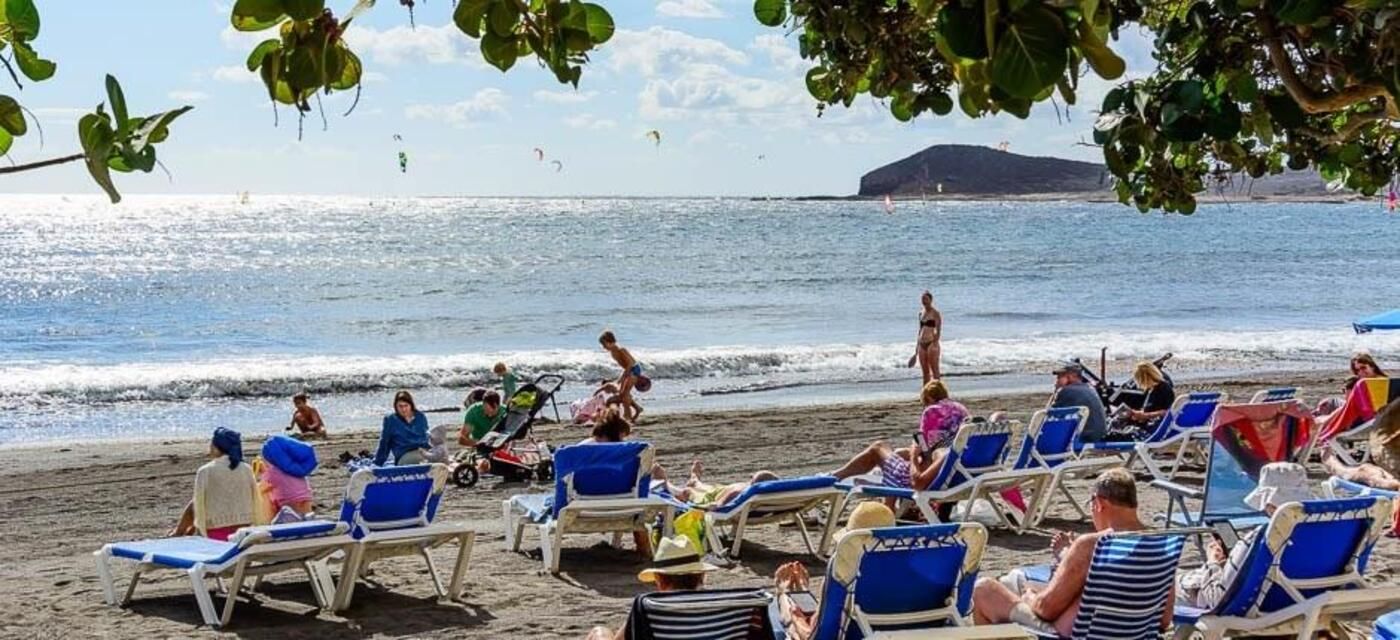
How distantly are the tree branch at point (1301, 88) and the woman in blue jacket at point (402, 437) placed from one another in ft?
27.4

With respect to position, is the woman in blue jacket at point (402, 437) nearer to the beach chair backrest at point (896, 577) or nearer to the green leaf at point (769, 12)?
the beach chair backrest at point (896, 577)

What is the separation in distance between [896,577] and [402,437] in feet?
20.3

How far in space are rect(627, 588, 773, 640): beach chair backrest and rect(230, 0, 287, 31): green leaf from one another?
3592 millimetres

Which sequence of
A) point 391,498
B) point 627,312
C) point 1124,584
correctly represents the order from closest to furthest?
point 1124,584 → point 391,498 → point 627,312

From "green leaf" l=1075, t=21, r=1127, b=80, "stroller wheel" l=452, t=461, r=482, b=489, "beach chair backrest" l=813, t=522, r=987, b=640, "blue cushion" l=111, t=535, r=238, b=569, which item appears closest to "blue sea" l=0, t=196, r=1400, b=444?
"green leaf" l=1075, t=21, r=1127, b=80

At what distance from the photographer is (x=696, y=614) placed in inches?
199

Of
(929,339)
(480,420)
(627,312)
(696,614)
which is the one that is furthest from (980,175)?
Result: (696,614)

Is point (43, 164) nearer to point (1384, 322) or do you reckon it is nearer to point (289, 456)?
point (289, 456)

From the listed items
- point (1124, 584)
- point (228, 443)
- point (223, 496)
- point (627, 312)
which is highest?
point (228, 443)

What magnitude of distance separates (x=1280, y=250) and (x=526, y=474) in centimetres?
6477

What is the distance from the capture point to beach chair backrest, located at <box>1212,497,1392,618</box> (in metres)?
5.73

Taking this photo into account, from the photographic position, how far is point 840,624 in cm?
552

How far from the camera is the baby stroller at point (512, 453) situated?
12250 mm

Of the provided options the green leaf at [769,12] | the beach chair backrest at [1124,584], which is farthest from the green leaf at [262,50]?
the beach chair backrest at [1124,584]
